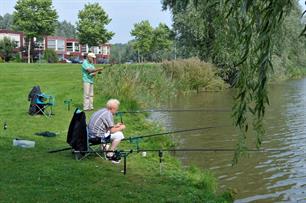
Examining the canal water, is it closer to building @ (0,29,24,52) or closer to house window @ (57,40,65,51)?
building @ (0,29,24,52)

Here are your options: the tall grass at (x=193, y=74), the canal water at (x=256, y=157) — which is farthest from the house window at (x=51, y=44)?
the canal water at (x=256, y=157)

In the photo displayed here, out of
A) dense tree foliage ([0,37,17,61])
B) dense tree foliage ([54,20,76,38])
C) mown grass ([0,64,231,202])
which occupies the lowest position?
mown grass ([0,64,231,202])

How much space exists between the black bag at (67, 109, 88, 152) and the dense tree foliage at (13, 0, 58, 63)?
4387 cm

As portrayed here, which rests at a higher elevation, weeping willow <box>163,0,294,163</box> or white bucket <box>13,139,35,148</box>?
weeping willow <box>163,0,294,163</box>

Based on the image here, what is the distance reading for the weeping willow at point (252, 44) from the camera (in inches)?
152

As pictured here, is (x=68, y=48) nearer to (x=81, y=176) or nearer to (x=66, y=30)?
(x=66, y=30)

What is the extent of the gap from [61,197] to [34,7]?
1891 inches

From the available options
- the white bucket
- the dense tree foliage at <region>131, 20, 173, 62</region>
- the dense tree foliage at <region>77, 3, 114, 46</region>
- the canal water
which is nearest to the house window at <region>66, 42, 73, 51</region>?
the dense tree foliage at <region>131, 20, 173, 62</region>

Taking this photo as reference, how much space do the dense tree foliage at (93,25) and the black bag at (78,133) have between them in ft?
159

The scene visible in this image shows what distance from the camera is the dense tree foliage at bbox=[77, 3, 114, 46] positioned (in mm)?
55969

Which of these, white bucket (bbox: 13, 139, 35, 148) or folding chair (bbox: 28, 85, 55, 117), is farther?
folding chair (bbox: 28, 85, 55, 117)

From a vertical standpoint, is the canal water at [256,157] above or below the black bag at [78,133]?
below

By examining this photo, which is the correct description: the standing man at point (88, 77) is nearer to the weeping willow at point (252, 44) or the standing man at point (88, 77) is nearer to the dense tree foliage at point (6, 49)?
the weeping willow at point (252, 44)

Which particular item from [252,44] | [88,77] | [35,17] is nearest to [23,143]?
[88,77]
